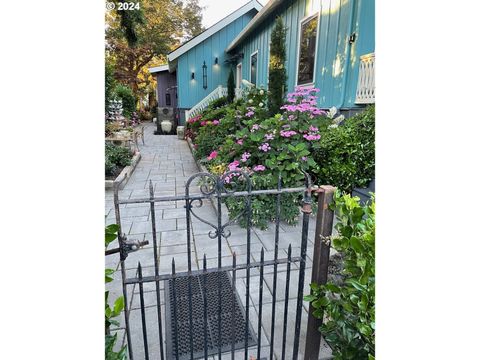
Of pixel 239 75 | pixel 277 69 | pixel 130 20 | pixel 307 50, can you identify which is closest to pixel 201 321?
pixel 130 20

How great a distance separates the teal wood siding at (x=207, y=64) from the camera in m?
11.3

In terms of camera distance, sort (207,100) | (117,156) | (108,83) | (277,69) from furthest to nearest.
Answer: (207,100) → (108,83) → (277,69) → (117,156)

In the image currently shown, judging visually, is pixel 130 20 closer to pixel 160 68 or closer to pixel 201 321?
pixel 201 321

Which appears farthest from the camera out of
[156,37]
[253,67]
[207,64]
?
[156,37]

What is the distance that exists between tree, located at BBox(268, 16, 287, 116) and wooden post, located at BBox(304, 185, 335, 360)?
4.60 m

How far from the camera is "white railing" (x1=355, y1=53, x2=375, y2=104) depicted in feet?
12.8

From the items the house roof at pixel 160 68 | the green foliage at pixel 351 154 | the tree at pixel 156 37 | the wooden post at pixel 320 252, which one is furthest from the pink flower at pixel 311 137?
the tree at pixel 156 37

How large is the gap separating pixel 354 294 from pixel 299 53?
21.0 feet

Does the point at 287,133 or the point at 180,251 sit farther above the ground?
the point at 287,133

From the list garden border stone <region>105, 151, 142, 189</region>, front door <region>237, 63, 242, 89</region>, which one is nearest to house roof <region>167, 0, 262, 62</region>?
front door <region>237, 63, 242, 89</region>

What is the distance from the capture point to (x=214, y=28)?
1109 centimetres
